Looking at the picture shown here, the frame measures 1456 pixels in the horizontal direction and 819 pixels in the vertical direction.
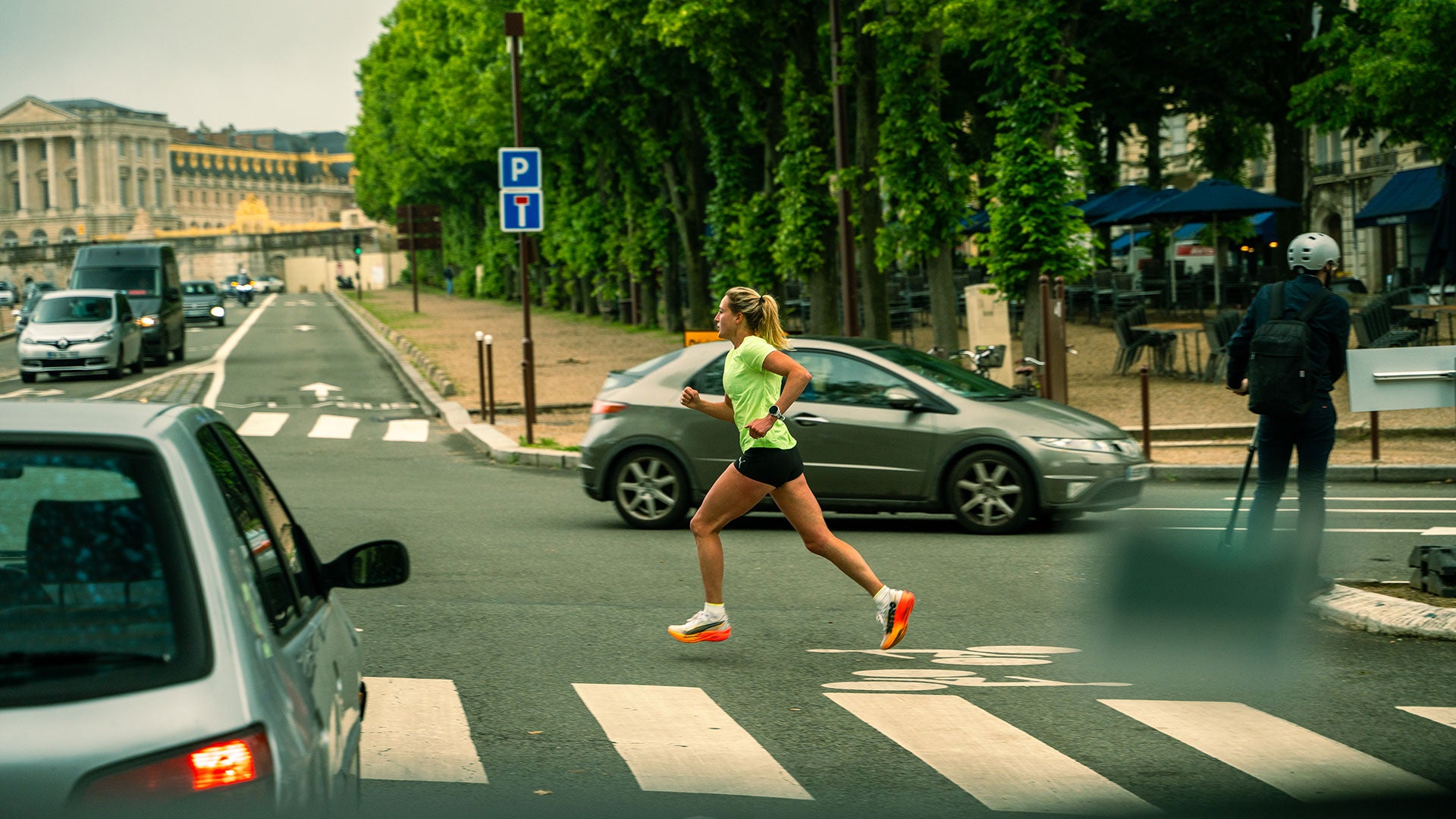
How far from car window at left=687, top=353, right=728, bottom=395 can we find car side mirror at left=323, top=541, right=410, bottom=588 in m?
8.48

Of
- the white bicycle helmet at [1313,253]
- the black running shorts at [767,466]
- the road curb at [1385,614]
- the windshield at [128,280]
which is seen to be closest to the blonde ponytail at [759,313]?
the black running shorts at [767,466]

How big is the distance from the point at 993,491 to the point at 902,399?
94 cm

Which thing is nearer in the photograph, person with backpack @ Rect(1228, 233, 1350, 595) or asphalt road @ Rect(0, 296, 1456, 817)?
asphalt road @ Rect(0, 296, 1456, 817)

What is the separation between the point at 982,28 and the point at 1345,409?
7.09 metres

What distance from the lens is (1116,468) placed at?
40.3 feet

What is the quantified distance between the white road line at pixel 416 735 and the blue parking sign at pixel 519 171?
15.3m

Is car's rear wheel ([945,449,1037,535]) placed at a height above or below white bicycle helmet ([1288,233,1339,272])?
below

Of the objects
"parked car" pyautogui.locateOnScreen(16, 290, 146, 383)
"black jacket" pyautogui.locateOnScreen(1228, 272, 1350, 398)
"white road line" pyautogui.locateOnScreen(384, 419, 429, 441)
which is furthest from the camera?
"parked car" pyautogui.locateOnScreen(16, 290, 146, 383)

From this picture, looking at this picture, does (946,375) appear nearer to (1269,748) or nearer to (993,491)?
(993,491)

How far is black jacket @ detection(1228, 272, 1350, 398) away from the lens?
30.0ft

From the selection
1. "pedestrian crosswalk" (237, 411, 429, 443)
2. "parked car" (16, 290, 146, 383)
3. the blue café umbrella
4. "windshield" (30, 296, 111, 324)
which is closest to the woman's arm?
"pedestrian crosswalk" (237, 411, 429, 443)

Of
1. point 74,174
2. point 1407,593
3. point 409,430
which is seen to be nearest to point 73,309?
point 409,430

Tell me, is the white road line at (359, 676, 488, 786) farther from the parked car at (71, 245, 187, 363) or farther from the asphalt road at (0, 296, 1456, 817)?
the parked car at (71, 245, 187, 363)

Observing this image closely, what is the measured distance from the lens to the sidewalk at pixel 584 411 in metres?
8.58
